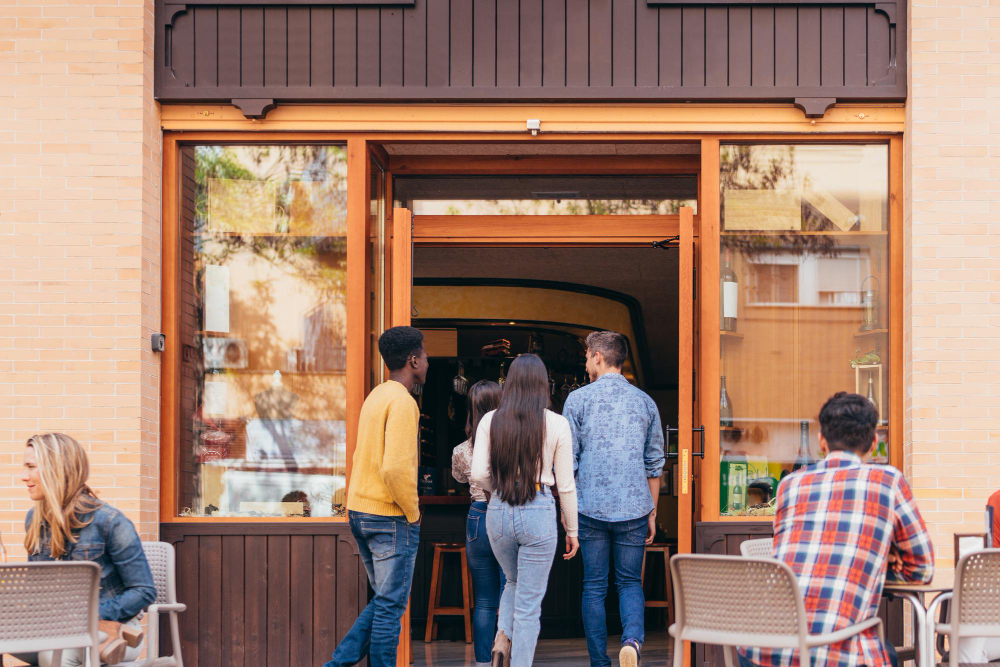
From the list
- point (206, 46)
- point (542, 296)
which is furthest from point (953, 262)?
point (542, 296)

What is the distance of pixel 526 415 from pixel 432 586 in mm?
3400

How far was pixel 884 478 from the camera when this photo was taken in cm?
400

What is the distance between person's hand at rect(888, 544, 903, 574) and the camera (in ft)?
13.5

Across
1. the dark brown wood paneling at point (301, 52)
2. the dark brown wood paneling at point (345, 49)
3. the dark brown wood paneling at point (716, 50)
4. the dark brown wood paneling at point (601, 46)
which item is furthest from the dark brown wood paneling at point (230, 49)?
the dark brown wood paneling at point (716, 50)

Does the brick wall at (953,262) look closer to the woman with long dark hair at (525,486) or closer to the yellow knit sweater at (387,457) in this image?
the woman with long dark hair at (525,486)

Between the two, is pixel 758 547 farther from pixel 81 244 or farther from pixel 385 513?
pixel 81 244

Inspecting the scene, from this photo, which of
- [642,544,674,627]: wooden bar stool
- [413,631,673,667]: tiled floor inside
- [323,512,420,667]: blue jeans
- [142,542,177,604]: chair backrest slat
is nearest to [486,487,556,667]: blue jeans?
[323,512,420,667]: blue jeans

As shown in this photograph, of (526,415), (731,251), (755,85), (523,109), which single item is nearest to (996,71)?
(755,85)

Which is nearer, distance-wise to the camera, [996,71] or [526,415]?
[526,415]

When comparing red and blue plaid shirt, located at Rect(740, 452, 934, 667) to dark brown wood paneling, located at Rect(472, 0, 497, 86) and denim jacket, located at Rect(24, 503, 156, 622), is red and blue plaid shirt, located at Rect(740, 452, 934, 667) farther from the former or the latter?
dark brown wood paneling, located at Rect(472, 0, 497, 86)

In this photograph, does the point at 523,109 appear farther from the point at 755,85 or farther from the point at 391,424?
the point at 391,424

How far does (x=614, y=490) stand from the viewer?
594 centimetres

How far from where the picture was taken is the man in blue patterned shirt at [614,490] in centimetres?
587

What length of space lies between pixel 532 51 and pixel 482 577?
2944 mm
